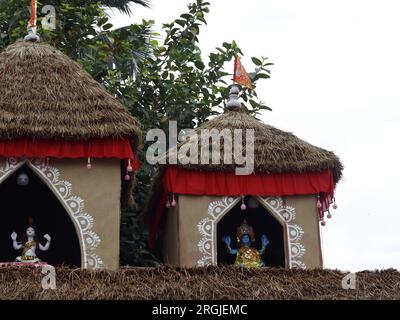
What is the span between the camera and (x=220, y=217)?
485 inches

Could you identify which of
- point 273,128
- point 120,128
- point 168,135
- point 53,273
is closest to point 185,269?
point 53,273

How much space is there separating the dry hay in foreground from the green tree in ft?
22.0

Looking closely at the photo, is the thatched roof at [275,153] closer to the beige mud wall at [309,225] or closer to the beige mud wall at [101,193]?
the beige mud wall at [309,225]

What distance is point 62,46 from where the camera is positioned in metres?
17.6

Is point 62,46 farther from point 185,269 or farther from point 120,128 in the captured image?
point 185,269

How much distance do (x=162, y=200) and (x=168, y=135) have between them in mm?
4042

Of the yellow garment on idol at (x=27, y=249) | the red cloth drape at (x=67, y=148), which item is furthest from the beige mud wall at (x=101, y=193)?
the yellow garment on idol at (x=27, y=249)

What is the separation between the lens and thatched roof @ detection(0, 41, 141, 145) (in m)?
11.6

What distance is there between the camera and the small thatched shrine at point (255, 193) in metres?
12.2

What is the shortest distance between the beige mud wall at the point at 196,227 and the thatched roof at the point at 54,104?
1.11 m

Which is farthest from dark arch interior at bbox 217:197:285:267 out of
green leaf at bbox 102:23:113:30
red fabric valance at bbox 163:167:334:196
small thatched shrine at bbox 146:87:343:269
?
green leaf at bbox 102:23:113:30

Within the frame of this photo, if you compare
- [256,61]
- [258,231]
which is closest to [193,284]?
[258,231]

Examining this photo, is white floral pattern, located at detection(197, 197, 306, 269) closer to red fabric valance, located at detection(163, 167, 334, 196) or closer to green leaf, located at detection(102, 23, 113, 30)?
red fabric valance, located at detection(163, 167, 334, 196)

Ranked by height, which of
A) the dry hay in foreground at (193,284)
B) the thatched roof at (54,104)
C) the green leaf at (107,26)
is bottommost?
the dry hay in foreground at (193,284)
